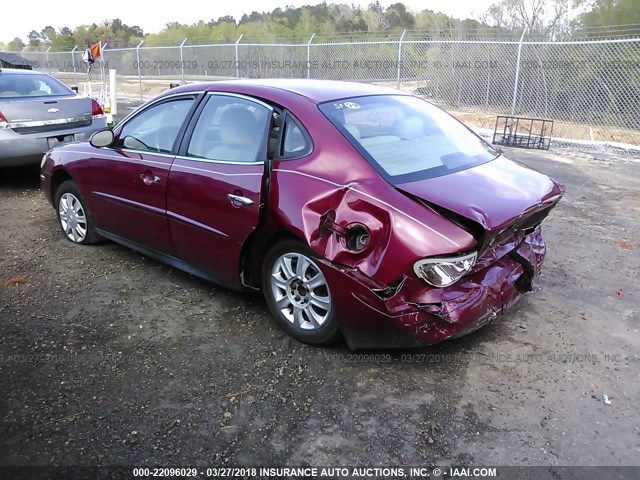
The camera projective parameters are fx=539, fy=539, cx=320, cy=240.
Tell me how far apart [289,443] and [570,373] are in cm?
175

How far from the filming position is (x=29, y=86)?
7824 millimetres

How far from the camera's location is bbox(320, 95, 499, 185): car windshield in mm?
3303

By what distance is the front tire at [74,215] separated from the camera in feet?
16.6

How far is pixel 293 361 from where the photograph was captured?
3326 millimetres

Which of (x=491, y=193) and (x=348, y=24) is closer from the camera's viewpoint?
(x=491, y=193)

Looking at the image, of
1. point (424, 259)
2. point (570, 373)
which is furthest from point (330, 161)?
point (570, 373)

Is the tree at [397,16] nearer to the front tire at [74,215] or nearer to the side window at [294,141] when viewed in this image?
the front tire at [74,215]

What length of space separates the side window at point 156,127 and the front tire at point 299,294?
1.36 m

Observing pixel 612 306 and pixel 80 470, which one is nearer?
pixel 80 470

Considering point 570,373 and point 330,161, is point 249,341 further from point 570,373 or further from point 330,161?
point 570,373

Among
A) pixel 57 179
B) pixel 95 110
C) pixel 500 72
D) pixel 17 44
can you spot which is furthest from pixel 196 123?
pixel 17 44

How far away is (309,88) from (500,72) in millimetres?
11137

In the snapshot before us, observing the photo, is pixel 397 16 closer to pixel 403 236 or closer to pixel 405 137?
pixel 405 137

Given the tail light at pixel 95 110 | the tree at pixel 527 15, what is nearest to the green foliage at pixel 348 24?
the tree at pixel 527 15
